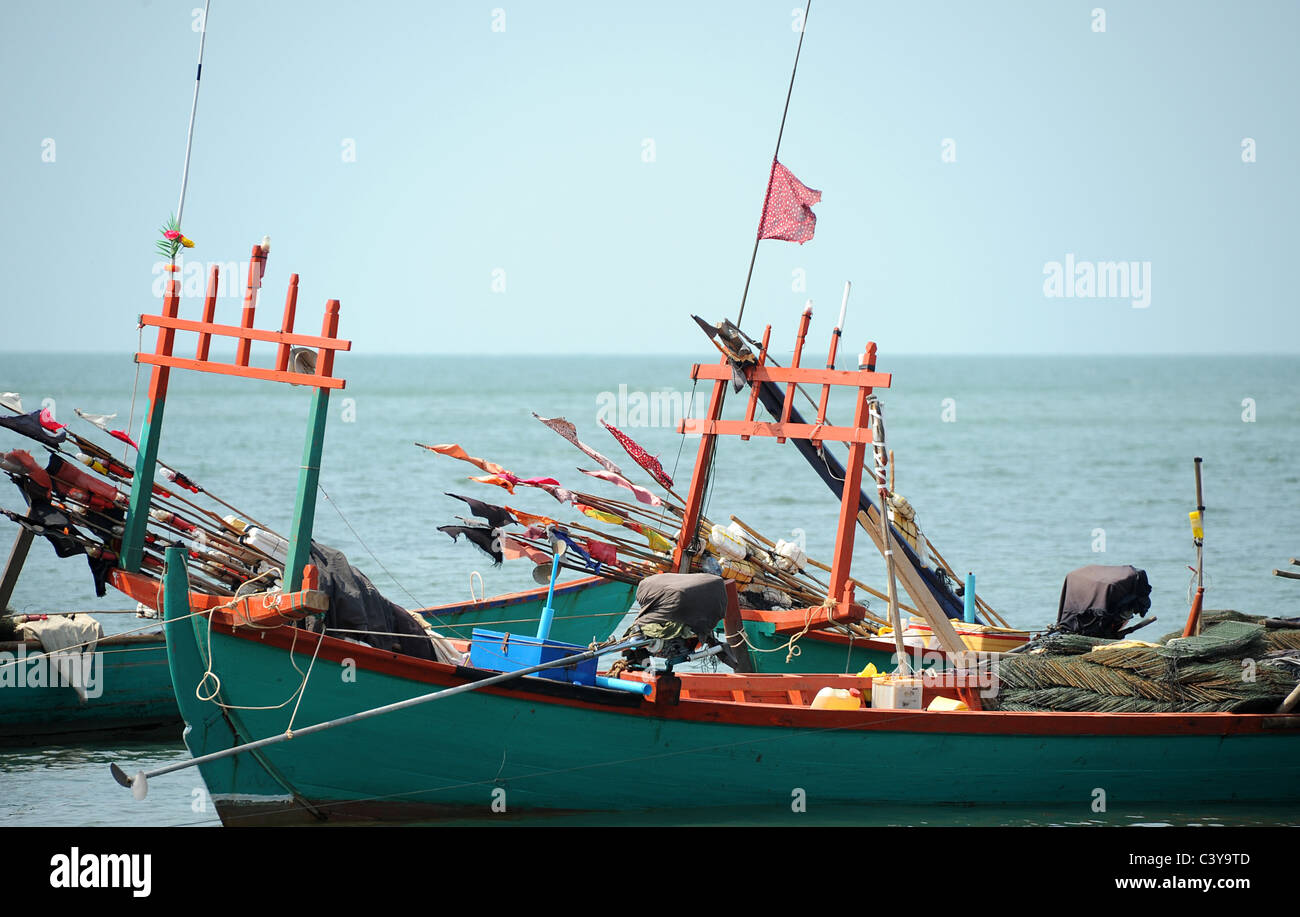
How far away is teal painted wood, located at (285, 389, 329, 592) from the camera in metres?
10.1

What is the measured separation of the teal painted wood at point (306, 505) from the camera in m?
10.1

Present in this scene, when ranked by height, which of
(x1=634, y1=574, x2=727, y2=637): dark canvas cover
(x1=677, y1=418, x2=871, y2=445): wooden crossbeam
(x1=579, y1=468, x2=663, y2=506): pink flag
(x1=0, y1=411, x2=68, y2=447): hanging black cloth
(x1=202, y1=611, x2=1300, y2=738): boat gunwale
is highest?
(x1=677, y1=418, x2=871, y2=445): wooden crossbeam

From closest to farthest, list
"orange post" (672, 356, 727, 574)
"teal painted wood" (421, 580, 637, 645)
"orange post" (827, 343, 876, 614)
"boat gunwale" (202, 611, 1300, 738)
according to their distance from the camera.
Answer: "boat gunwale" (202, 611, 1300, 738)
"orange post" (827, 343, 876, 614)
"orange post" (672, 356, 727, 574)
"teal painted wood" (421, 580, 637, 645)

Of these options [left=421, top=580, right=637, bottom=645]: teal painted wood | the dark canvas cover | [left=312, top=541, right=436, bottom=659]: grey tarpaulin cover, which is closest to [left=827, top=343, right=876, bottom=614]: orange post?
the dark canvas cover

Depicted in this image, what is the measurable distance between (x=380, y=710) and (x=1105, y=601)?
21.8 feet

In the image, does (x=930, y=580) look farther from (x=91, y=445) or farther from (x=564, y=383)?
(x=564, y=383)

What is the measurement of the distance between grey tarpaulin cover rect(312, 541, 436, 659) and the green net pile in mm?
4418

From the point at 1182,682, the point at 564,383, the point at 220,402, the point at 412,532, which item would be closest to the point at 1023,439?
the point at 412,532

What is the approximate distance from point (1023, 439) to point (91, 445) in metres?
58.1

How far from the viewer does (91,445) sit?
438 inches

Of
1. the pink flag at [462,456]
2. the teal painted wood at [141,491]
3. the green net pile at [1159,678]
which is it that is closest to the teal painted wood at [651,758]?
the green net pile at [1159,678]

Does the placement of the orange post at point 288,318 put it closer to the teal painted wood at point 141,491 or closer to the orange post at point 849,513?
the teal painted wood at point 141,491

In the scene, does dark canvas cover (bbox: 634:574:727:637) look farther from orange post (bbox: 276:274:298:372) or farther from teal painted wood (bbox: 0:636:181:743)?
teal painted wood (bbox: 0:636:181:743)

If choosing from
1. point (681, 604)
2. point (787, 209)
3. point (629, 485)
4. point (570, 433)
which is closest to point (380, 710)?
point (681, 604)
